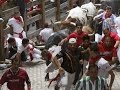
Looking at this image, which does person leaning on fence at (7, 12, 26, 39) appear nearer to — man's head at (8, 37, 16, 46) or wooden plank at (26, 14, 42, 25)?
man's head at (8, 37, 16, 46)

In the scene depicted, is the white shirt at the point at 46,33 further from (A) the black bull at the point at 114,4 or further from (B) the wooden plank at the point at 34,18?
(A) the black bull at the point at 114,4

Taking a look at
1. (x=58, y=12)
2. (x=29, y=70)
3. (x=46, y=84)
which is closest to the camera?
(x=46, y=84)

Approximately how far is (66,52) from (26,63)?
4.43 meters

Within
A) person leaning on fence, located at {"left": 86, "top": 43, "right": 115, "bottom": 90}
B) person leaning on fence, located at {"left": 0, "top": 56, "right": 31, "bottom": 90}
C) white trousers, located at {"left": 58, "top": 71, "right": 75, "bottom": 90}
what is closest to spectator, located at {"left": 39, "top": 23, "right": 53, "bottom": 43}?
person leaning on fence, located at {"left": 86, "top": 43, "right": 115, "bottom": 90}

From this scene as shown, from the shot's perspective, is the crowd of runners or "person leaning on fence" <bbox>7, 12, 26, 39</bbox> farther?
"person leaning on fence" <bbox>7, 12, 26, 39</bbox>

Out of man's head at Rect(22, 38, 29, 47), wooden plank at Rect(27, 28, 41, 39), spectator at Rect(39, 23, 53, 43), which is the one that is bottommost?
wooden plank at Rect(27, 28, 41, 39)

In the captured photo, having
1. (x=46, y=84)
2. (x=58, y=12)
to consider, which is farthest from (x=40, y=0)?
(x=46, y=84)

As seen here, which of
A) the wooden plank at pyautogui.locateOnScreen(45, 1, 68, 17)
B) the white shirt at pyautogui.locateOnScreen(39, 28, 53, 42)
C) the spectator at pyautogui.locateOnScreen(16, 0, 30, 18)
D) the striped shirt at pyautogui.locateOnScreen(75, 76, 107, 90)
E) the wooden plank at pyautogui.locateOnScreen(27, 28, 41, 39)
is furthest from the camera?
the wooden plank at pyautogui.locateOnScreen(45, 1, 68, 17)

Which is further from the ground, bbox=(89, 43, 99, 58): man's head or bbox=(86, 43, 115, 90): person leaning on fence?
bbox=(89, 43, 99, 58): man's head

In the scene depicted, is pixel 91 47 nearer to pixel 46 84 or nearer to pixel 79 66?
pixel 79 66

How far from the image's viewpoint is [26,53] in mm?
13008

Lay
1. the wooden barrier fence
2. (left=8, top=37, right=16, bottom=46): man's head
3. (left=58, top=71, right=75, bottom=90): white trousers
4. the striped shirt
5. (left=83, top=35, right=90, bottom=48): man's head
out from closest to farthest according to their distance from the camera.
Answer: the striped shirt < (left=58, top=71, right=75, bottom=90): white trousers < (left=83, top=35, right=90, bottom=48): man's head < (left=8, top=37, right=16, bottom=46): man's head < the wooden barrier fence

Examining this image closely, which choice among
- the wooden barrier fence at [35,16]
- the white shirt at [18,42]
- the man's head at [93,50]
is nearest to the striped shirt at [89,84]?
the man's head at [93,50]

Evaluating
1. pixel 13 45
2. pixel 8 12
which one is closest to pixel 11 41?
pixel 13 45
